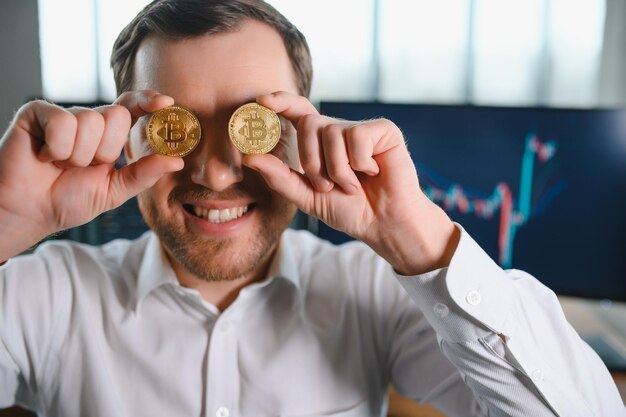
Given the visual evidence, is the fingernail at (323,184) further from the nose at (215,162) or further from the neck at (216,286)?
the neck at (216,286)

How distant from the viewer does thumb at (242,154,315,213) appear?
73 cm

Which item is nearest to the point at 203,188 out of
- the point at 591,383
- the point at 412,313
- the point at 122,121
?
the point at 122,121

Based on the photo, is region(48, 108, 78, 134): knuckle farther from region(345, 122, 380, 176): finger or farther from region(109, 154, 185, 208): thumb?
region(345, 122, 380, 176): finger

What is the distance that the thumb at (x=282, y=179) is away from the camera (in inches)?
28.9

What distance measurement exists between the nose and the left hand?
0.38ft

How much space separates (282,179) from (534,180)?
838mm

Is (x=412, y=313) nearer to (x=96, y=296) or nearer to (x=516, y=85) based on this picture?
(x=96, y=296)

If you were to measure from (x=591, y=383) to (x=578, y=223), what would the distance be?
61 cm

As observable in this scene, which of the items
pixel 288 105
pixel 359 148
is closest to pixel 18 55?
pixel 288 105

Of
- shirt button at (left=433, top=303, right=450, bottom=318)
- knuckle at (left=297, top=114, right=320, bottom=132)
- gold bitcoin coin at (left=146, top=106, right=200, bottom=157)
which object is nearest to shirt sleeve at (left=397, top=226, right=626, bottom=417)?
shirt button at (left=433, top=303, right=450, bottom=318)

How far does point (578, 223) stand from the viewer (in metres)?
1.32

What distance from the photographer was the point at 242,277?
3.15ft

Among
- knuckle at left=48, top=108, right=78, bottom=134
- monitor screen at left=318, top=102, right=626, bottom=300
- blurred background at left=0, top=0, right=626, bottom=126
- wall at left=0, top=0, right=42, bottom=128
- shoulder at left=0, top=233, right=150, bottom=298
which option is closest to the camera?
knuckle at left=48, top=108, right=78, bottom=134

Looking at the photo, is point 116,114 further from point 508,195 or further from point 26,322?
point 508,195
